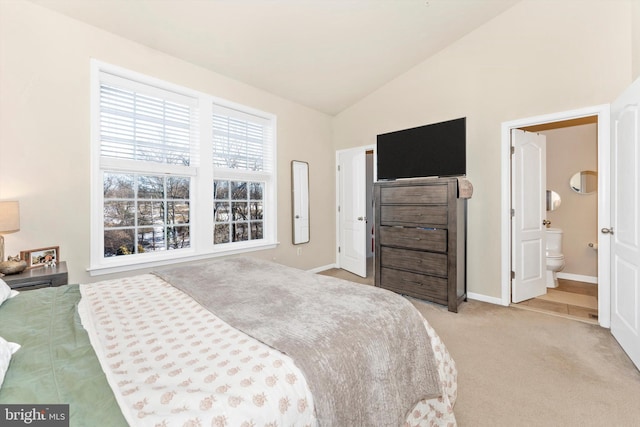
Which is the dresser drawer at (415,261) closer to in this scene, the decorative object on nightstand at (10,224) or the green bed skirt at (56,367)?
the green bed skirt at (56,367)

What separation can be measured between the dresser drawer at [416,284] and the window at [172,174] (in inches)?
63.2

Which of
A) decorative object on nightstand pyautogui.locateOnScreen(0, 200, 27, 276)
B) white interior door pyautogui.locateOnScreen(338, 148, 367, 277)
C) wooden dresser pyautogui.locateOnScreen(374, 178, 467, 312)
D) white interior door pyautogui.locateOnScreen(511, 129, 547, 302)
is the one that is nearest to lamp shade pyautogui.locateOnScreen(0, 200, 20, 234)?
decorative object on nightstand pyautogui.locateOnScreen(0, 200, 27, 276)

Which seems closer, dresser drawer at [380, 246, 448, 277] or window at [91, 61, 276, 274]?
window at [91, 61, 276, 274]

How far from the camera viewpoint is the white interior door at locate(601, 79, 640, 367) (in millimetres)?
2070

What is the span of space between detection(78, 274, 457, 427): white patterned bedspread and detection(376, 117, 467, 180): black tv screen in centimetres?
234

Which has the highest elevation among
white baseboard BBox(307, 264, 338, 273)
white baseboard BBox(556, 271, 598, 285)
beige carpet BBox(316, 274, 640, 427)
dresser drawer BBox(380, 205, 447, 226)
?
dresser drawer BBox(380, 205, 447, 226)

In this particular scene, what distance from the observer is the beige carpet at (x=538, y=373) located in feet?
5.38

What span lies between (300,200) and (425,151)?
1.88 meters

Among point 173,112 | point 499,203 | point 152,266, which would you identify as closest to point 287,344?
point 152,266

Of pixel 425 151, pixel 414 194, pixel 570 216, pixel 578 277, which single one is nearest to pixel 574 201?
pixel 570 216

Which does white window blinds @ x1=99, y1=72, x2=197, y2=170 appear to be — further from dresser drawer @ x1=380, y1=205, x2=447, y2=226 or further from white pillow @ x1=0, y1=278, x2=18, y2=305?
dresser drawer @ x1=380, y1=205, x2=447, y2=226

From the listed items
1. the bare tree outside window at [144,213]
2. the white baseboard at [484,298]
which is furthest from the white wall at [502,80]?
the bare tree outside window at [144,213]

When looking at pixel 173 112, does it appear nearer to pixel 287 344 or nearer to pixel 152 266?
pixel 152 266

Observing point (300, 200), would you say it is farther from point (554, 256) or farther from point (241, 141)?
point (554, 256)
